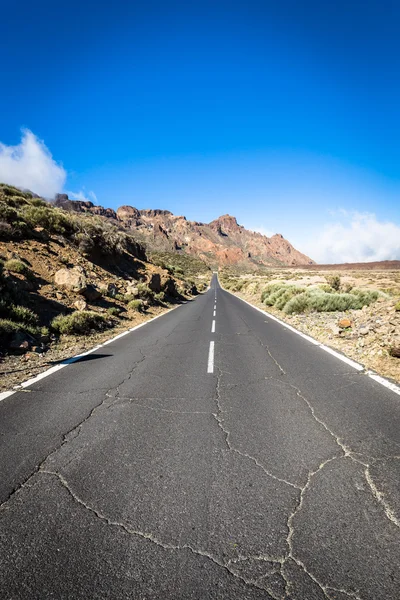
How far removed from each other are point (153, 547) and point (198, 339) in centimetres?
796

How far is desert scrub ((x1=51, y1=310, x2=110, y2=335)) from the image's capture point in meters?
9.29

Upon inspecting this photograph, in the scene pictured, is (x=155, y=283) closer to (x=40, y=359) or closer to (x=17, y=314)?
(x=17, y=314)

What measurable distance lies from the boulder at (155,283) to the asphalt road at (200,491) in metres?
17.9

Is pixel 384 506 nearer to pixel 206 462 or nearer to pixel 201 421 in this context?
pixel 206 462

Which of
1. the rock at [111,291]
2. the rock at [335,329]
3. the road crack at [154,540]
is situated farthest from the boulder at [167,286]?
the road crack at [154,540]

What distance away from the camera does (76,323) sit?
381 inches

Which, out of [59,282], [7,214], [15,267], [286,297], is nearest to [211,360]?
[59,282]

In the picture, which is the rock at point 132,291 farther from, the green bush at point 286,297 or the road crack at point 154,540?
the road crack at point 154,540

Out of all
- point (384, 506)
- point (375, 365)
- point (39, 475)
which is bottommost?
point (39, 475)

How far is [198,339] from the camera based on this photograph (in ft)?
32.9

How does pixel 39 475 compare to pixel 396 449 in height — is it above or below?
below

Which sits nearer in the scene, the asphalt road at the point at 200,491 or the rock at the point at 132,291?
the asphalt road at the point at 200,491

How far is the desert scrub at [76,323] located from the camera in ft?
30.5

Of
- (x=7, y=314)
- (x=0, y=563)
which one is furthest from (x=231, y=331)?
(x=0, y=563)
